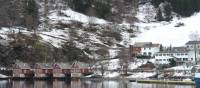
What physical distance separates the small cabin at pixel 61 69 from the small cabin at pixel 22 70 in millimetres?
8159

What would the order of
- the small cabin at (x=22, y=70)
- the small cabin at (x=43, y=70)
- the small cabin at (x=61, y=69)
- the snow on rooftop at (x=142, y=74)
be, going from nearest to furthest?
the small cabin at (x=22, y=70) → the snow on rooftop at (x=142, y=74) → the small cabin at (x=43, y=70) → the small cabin at (x=61, y=69)

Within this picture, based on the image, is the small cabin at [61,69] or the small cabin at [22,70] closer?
the small cabin at [22,70]

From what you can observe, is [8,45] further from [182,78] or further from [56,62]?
[182,78]

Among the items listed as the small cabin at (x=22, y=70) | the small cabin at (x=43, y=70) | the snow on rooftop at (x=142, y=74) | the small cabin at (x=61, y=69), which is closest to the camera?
the small cabin at (x=22, y=70)

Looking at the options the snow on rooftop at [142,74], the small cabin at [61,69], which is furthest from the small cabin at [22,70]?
the snow on rooftop at [142,74]

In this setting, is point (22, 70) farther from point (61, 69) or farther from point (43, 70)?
point (61, 69)

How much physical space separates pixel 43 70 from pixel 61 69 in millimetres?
6236

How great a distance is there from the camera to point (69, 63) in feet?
648

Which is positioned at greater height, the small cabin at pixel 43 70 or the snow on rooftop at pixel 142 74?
the small cabin at pixel 43 70

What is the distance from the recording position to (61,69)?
189 metres

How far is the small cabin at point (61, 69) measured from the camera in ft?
620

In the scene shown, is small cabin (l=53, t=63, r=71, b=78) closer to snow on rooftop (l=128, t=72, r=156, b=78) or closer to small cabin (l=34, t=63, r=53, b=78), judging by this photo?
small cabin (l=34, t=63, r=53, b=78)

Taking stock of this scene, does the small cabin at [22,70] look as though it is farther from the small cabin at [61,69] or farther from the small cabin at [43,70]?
the small cabin at [61,69]

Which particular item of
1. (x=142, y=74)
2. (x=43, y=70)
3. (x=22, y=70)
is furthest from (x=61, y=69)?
(x=142, y=74)
